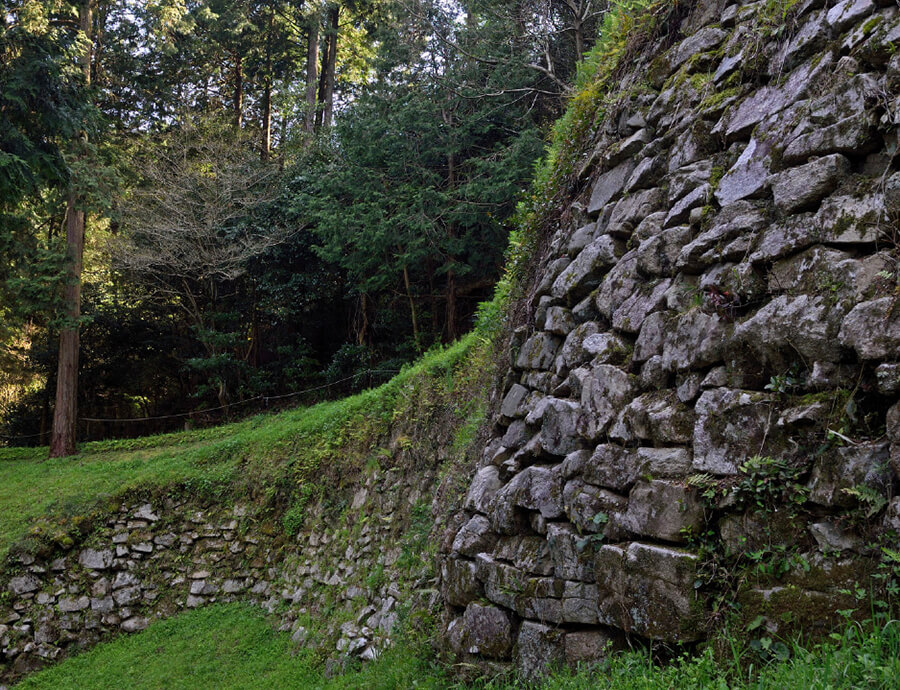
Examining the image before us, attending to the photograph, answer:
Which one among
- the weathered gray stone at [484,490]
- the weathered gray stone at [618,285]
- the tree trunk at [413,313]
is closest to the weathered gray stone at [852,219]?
the weathered gray stone at [618,285]

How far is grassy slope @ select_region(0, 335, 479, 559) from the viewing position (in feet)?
29.1

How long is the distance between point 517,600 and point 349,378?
1162 cm

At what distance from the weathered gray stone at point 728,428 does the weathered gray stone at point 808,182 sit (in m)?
0.98

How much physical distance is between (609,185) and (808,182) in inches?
69.2

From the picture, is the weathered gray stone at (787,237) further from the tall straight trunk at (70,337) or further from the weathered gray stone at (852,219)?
the tall straight trunk at (70,337)

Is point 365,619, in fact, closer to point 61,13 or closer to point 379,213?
point 379,213

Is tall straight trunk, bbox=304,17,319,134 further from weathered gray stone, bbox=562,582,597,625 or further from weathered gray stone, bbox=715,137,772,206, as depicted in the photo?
weathered gray stone, bbox=562,582,597,625

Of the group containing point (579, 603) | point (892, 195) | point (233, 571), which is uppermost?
point (892, 195)

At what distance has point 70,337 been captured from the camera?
1530 cm

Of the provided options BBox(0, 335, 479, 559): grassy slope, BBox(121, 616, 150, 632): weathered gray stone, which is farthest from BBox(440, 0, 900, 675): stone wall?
BBox(121, 616, 150, 632): weathered gray stone

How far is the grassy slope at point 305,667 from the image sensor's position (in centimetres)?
210

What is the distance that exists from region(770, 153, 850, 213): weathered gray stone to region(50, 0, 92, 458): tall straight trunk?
15.9m

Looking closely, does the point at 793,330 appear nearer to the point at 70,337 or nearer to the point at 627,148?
the point at 627,148

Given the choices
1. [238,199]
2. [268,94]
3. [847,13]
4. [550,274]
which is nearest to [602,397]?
[550,274]
